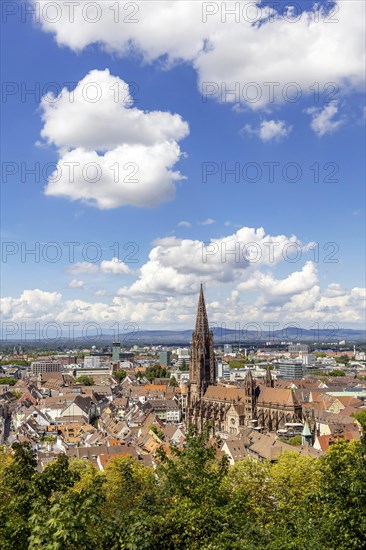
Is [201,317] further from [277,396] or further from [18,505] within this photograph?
[18,505]

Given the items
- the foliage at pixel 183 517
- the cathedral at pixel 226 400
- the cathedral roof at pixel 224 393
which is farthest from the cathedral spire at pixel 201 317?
the foliage at pixel 183 517

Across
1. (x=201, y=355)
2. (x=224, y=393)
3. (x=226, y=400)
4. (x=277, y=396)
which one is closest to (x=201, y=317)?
(x=201, y=355)

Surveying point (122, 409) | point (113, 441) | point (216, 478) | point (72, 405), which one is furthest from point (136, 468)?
point (122, 409)

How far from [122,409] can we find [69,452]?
6268 cm

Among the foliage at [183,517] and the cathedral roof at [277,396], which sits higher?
the foliage at [183,517]

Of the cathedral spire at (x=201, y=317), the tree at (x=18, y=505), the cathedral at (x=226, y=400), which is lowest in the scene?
the cathedral at (x=226, y=400)

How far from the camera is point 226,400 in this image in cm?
11025

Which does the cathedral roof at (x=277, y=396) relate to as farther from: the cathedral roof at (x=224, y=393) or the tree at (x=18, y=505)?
the tree at (x=18, y=505)

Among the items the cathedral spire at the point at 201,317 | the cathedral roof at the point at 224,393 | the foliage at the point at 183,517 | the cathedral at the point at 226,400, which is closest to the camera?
the foliage at the point at 183,517

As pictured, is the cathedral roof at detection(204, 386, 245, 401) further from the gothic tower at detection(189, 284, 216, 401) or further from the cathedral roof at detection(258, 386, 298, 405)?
the cathedral roof at detection(258, 386, 298, 405)

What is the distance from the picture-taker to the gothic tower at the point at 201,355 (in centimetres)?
11675

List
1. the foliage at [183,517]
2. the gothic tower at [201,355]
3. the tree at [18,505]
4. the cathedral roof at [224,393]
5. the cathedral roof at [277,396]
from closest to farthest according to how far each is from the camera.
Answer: the foliage at [183,517] → the tree at [18,505] → the cathedral roof at [277,396] → the cathedral roof at [224,393] → the gothic tower at [201,355]

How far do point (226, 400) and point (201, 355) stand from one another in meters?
11.9

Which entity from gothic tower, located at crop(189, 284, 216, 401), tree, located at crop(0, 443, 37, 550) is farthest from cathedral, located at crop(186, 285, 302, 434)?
tree, located at crop(0, 443, 37, 550)
